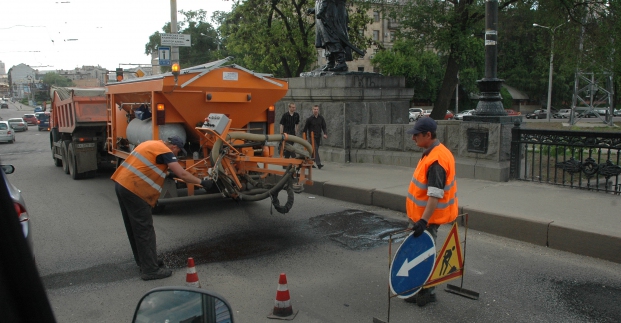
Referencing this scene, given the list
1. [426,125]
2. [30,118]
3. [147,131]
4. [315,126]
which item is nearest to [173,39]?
[315,126]

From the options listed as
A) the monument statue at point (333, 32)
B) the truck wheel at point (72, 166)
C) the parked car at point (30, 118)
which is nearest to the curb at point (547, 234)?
the monument statue at point (333, 32)

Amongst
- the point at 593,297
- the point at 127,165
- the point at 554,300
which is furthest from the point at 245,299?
the point at 593,297

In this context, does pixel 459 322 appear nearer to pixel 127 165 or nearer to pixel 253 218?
pixel 127 165

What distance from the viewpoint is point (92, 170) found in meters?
12.8

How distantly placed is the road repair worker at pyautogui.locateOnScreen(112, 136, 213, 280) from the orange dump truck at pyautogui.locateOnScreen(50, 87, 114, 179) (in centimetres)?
770

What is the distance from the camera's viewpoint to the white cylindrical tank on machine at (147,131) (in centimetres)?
841

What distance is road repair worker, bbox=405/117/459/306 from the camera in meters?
4.38

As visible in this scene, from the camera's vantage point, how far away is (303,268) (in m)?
5.84

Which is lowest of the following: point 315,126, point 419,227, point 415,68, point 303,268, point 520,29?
point 303,268

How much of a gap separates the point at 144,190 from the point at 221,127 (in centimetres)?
236

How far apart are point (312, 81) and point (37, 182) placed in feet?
23.9

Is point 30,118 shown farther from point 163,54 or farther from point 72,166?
point 72,166

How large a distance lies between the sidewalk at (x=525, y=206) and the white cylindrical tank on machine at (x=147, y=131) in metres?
3.05

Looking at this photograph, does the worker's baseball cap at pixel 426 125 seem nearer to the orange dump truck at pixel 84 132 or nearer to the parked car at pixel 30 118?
the orange dump truck at pixel 84 132
